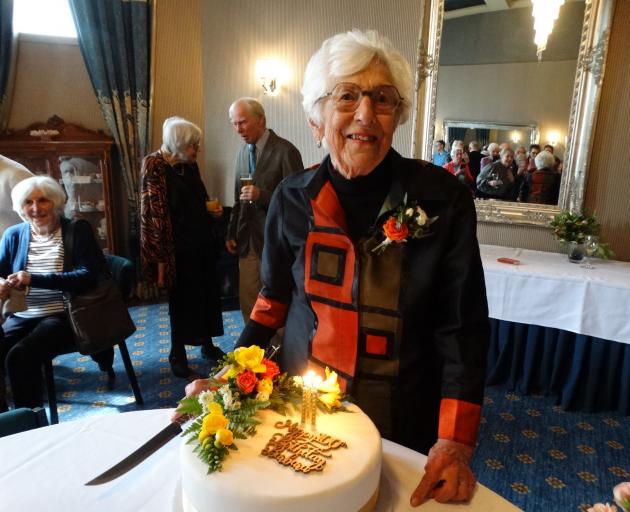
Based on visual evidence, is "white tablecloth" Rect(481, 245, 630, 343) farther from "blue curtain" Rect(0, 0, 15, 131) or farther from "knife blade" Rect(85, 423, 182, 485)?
"blue curtain" Rect(0, 0, 15, 131)

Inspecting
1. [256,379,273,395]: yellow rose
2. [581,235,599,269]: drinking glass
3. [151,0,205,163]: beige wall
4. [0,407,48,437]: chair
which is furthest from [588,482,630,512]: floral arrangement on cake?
[151,0,205,163]: beige wall

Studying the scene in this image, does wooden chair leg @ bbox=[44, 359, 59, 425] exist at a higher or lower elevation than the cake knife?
lower

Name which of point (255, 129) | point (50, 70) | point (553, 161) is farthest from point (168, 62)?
point (553, 161)

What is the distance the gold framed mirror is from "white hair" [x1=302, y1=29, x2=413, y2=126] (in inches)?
100

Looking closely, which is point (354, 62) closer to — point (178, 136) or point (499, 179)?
point (178, 136)

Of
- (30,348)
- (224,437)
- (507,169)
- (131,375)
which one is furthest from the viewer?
(507,169)

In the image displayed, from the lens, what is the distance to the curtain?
430 cm

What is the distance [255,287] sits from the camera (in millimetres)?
3281

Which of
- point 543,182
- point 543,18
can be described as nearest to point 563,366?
point 543,182

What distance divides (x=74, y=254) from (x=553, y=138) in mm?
3122

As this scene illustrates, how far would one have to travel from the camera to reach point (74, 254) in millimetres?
2506

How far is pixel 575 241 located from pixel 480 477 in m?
1.63

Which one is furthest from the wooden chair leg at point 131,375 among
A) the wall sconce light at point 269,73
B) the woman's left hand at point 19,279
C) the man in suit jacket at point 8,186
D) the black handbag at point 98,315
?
the wall sconce light at point 269,73

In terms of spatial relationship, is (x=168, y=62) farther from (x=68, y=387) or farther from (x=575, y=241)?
(x=575, y=241)
